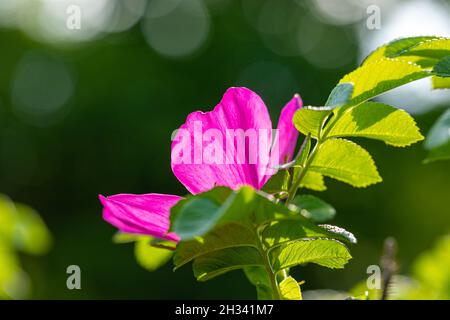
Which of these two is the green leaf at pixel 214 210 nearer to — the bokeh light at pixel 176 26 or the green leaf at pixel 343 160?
the green leaf at pixel 343 160

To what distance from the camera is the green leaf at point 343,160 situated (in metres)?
0.66

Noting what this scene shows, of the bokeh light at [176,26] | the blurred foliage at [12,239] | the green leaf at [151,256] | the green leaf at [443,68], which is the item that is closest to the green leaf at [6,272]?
the blurred foliage at [12,239]

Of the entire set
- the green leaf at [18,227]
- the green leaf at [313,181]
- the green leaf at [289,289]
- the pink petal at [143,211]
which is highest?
the green leaf at [18,227]

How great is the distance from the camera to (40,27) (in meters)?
13.4

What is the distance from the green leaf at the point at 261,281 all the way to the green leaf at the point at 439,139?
0.19 meters

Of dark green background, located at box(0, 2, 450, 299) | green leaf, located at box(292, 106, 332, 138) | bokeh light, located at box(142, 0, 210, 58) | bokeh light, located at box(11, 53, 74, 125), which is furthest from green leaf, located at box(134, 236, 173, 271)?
bokeh light, located at box(142, 0, 210, 58)

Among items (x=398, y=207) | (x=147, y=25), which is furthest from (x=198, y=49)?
(x=398, y=207)

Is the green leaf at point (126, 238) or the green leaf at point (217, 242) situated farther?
the green leaf at point (126, 238)

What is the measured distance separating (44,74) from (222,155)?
42.8ft

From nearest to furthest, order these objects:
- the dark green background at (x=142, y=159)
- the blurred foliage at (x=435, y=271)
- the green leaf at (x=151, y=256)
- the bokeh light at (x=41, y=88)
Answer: the green leaf at (x=151, y=256) → the blurred foliage at (x=435, y=271) → the dark green background at (x=142, y=159) → the bokeh light at (x=41, y=88)

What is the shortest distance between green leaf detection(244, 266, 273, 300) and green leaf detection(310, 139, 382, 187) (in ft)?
0.37

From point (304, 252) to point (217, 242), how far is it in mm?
92

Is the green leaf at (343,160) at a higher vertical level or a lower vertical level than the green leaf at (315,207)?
higher

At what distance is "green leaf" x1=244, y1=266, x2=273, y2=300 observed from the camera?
62 centimetres
